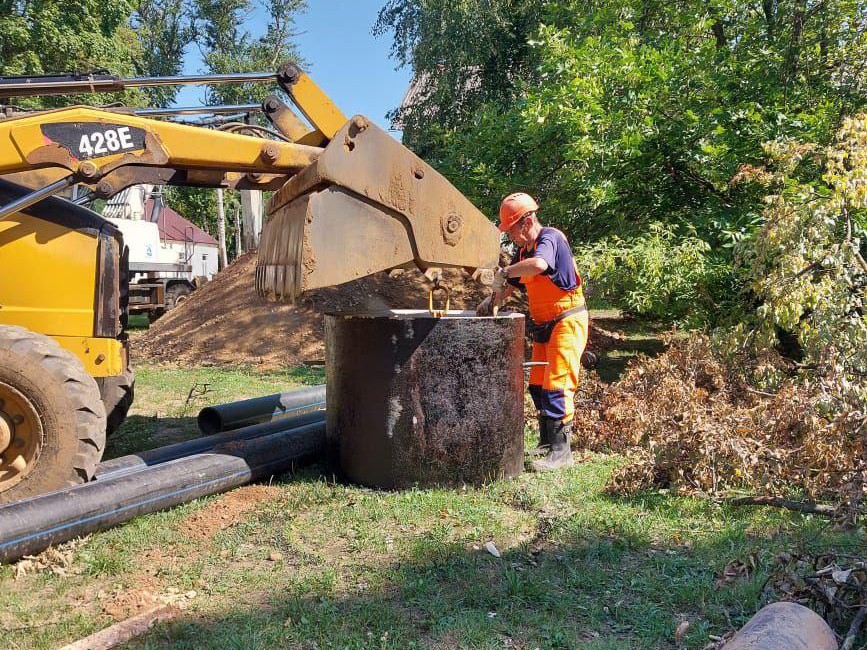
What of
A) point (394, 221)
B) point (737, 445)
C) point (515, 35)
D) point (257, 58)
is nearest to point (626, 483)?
point (737, 445)

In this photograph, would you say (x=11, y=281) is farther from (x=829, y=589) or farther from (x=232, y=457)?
(x=829, y=589)

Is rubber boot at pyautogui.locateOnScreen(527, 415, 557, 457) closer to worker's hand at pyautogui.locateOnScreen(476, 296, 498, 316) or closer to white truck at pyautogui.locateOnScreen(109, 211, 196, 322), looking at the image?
worker's hand at pyautogui.locateOnScreen(476, 296, 498, 316)

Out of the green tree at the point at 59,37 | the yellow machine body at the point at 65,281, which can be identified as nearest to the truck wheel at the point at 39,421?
the yellow machine body at the point at 65,281

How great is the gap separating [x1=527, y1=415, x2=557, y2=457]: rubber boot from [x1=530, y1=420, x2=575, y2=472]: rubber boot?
0.09 ft

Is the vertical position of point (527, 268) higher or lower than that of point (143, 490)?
higher

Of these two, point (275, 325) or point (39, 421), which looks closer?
point (39, 421)

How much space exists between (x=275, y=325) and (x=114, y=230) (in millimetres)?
7066

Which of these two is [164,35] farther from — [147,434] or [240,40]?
[147,434]

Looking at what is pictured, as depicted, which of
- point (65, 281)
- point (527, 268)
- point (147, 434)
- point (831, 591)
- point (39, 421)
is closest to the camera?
point (831, 591)

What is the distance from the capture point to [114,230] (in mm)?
5055

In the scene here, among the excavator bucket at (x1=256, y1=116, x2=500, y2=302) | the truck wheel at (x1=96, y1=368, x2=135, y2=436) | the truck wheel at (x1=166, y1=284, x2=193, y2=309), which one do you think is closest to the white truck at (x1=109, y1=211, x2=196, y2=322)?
the truck wheel at (x1=166, y1=284, x2=193, y2=309)

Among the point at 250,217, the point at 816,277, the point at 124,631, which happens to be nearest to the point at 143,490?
the point at 124,631

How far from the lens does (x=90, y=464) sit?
4.23m

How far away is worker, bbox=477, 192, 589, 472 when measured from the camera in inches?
202
